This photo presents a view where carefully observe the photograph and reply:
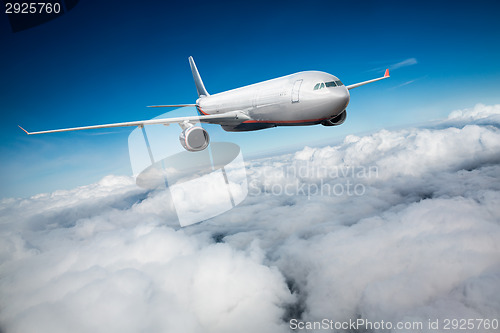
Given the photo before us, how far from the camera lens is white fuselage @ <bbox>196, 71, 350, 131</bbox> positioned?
1351 centimetres

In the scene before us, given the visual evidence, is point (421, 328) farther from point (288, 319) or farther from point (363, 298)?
point (288, 319)

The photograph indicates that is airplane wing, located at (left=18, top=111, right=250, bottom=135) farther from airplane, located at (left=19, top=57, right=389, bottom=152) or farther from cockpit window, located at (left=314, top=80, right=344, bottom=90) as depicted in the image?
cockpit window, located at (left=314, top=80, right=344, bottom=90)

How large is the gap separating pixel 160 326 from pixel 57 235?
407 ft

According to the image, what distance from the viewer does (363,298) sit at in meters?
187

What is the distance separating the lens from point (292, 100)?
14422 mm

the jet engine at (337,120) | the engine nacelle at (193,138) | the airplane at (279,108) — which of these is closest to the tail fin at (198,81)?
the airplane at (279,108)

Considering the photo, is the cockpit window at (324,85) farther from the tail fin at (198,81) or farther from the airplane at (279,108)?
the tail fin at (198,81)

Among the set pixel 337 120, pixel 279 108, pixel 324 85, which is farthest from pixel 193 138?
pixel 337 120

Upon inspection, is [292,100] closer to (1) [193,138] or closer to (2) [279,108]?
(2) [279,108]

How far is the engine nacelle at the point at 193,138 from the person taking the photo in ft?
47.7

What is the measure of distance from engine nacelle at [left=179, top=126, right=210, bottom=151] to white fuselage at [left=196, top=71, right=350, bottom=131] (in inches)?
173

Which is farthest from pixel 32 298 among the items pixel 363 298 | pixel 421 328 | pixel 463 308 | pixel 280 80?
pixel 463 308

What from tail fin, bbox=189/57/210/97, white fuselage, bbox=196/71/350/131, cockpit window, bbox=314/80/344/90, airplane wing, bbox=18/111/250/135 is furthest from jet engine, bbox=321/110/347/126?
tail fin, bbox=189/57/210/97

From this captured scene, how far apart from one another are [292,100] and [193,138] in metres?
7.41
